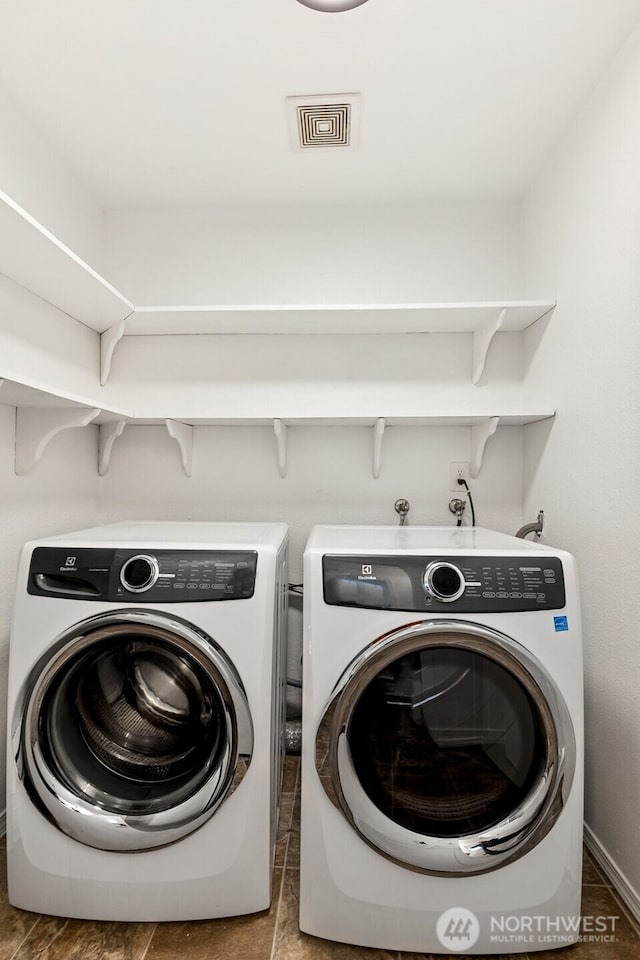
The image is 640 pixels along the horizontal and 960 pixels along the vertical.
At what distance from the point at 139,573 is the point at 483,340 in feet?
5.17

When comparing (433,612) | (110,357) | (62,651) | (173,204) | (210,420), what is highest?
(173,204)

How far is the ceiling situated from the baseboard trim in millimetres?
2312

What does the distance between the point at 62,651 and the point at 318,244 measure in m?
1.84

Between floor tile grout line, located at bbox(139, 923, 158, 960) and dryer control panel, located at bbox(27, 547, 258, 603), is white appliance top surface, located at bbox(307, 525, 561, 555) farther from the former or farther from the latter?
floor tile grout line, located at bbox(139, 923, 158, 960)

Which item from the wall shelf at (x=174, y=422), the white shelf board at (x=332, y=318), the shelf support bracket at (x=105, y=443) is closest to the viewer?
the wall shelf at (x=174, y=422)

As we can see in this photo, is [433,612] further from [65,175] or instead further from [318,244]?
[65,175]

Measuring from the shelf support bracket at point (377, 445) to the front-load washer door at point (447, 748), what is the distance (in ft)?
3.10

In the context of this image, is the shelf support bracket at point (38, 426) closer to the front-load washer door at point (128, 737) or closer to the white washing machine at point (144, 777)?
the white washing machine at point (144, 777)

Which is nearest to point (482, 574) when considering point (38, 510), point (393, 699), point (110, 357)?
point (393, 699)

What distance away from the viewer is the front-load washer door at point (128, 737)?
1333 mm

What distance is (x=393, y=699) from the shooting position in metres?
1.34

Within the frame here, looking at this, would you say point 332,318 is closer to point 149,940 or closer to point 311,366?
point 311,366

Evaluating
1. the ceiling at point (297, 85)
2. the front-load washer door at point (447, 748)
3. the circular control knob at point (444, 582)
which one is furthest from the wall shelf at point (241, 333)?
the front-load washer door at point (447, 748)

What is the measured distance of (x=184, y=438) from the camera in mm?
2186
